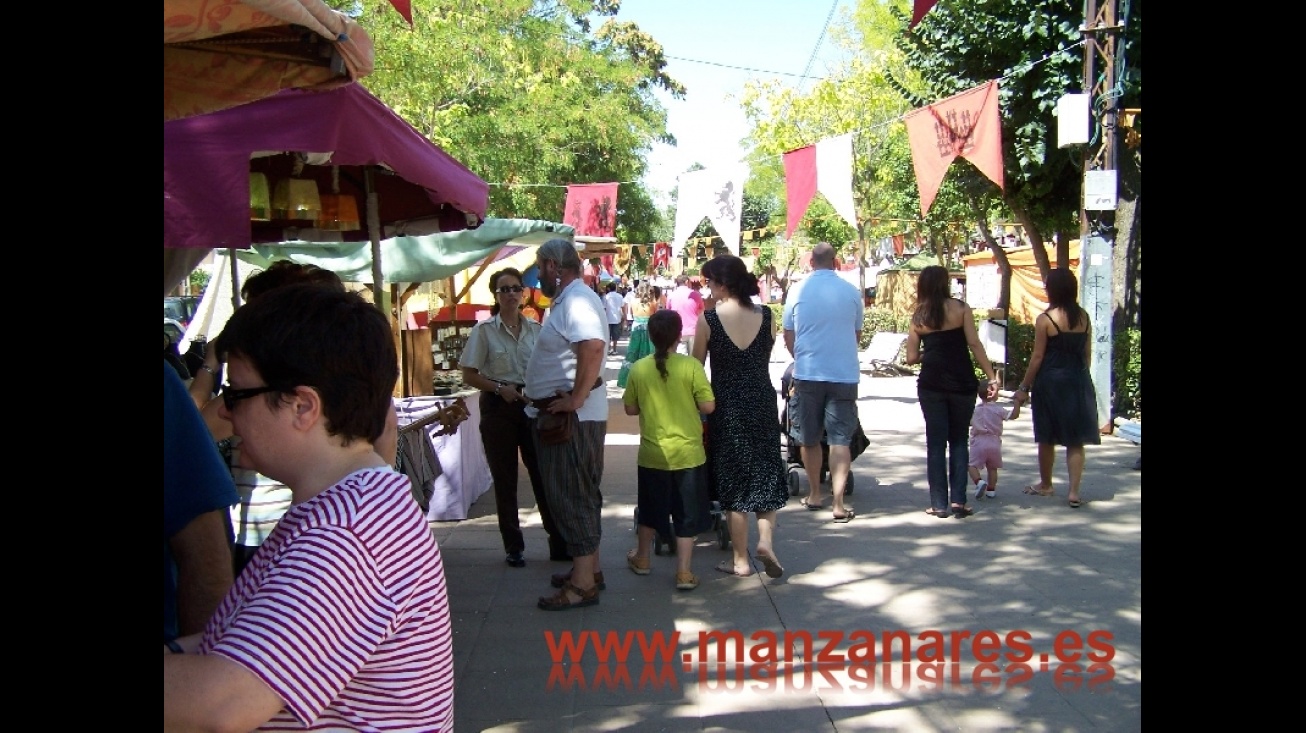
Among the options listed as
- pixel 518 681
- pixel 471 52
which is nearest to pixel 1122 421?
pixel 518 681

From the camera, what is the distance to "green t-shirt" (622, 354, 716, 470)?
18.9 feet

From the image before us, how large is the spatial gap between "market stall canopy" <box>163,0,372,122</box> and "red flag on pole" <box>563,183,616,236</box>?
53.7 feet

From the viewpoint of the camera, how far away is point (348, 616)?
1.45 metres

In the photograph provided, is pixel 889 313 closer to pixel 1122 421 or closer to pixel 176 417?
pixel 1122 421

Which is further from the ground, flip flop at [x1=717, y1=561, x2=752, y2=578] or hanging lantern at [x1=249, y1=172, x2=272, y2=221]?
hanging lantern at [x1=249, y1=172, x2=272, y2=221]

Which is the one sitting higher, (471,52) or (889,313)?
(471,52)

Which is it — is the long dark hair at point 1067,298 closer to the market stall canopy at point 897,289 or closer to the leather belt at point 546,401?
the leather belt at point 546,401

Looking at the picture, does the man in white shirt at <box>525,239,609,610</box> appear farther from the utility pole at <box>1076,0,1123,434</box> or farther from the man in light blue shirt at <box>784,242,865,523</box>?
the utility pole at <box>1076,0,1123,434</box>

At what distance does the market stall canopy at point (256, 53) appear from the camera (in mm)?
2234

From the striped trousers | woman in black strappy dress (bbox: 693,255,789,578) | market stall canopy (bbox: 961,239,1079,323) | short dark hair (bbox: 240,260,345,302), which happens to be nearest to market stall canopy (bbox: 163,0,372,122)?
short dark hair (bbox: 240,260,345,302)

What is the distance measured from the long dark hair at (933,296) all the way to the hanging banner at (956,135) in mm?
2811

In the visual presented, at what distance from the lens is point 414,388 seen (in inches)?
317
